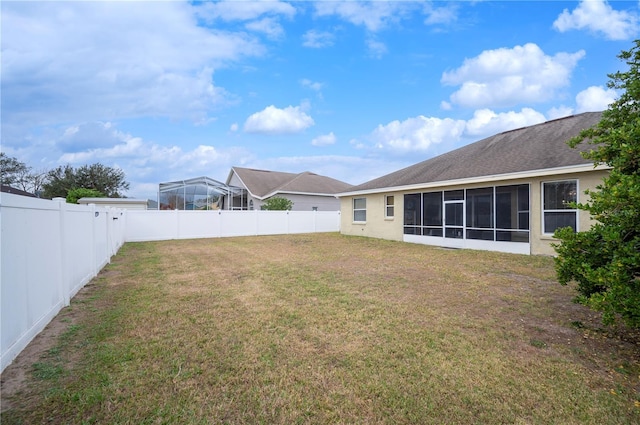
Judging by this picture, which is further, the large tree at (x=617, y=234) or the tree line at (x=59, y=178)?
the tree line at (x=59, y=178)

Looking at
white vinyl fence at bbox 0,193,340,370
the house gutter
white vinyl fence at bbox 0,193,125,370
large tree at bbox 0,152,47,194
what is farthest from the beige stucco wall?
large tree at bbox 0,152,47,194

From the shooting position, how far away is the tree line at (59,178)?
1459 inches

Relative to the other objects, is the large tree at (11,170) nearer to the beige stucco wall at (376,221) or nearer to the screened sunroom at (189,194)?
the screened sunroom at (189,194)

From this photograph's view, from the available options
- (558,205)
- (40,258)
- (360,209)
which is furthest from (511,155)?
(40,258)

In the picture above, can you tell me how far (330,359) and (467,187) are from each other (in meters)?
11.6

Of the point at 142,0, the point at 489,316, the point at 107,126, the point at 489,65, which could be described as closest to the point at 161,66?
the point at 142,0

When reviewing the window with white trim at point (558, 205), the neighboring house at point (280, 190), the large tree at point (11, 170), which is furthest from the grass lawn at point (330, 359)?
the large tree at point (11, 170)

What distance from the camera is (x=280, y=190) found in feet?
88.6

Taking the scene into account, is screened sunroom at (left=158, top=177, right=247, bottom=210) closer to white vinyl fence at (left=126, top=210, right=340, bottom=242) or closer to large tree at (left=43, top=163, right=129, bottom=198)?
white vinyl fence at (left=126, top=210, right=340, bottom=242)

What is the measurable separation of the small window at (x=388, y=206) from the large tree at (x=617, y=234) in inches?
499

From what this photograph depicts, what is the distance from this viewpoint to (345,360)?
350cm

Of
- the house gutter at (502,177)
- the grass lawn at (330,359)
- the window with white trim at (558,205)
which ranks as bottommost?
the grass lawn at (330,359)

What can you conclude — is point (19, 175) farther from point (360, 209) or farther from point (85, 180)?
point (360, 209)

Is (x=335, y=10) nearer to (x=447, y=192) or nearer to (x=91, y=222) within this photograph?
(x=447, y=192)
